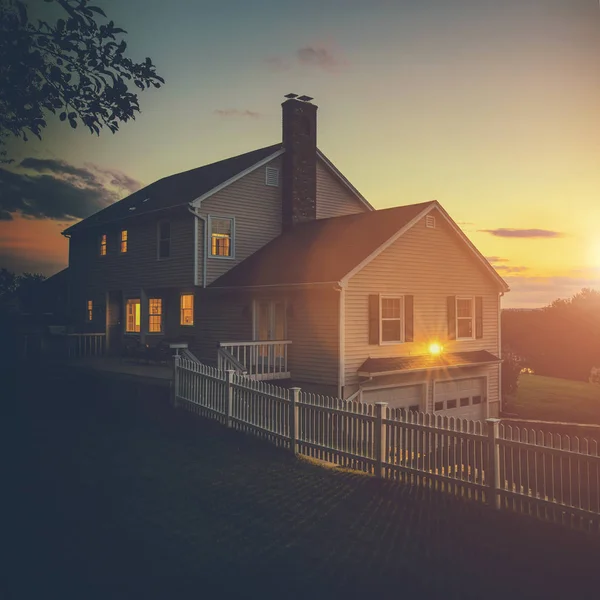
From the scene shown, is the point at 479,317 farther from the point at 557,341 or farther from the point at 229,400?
the point at 557,341

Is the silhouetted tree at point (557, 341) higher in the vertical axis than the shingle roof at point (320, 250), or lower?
lower

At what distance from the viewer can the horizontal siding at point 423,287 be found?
20.2 meters

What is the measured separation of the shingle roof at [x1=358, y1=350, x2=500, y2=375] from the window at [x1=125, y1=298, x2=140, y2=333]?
12.7 meters

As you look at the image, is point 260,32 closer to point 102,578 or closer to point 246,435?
point 246,435

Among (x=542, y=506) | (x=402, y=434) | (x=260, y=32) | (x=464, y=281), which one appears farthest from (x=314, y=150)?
(x=542, y=506)

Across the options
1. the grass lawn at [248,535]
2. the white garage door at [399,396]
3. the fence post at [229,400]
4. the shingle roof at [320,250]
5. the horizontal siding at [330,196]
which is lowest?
the grass lawn at [248,535]

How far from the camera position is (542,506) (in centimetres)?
979

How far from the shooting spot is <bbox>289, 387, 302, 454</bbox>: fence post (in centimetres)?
1385

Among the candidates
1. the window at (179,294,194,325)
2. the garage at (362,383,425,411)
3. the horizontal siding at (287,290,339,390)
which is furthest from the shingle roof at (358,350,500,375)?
the window at (179,294,194,325)

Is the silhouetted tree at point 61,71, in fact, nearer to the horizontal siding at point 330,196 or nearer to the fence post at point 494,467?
the fence post at point 494,467

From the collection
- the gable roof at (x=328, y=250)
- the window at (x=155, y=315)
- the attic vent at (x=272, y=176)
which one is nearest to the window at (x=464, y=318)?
the gable roof at (x=328, y=250)

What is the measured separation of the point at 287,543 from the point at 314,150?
828 inches

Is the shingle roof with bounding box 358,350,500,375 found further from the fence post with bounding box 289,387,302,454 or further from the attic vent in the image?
the attic vent

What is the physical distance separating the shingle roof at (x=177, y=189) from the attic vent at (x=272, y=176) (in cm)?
62
